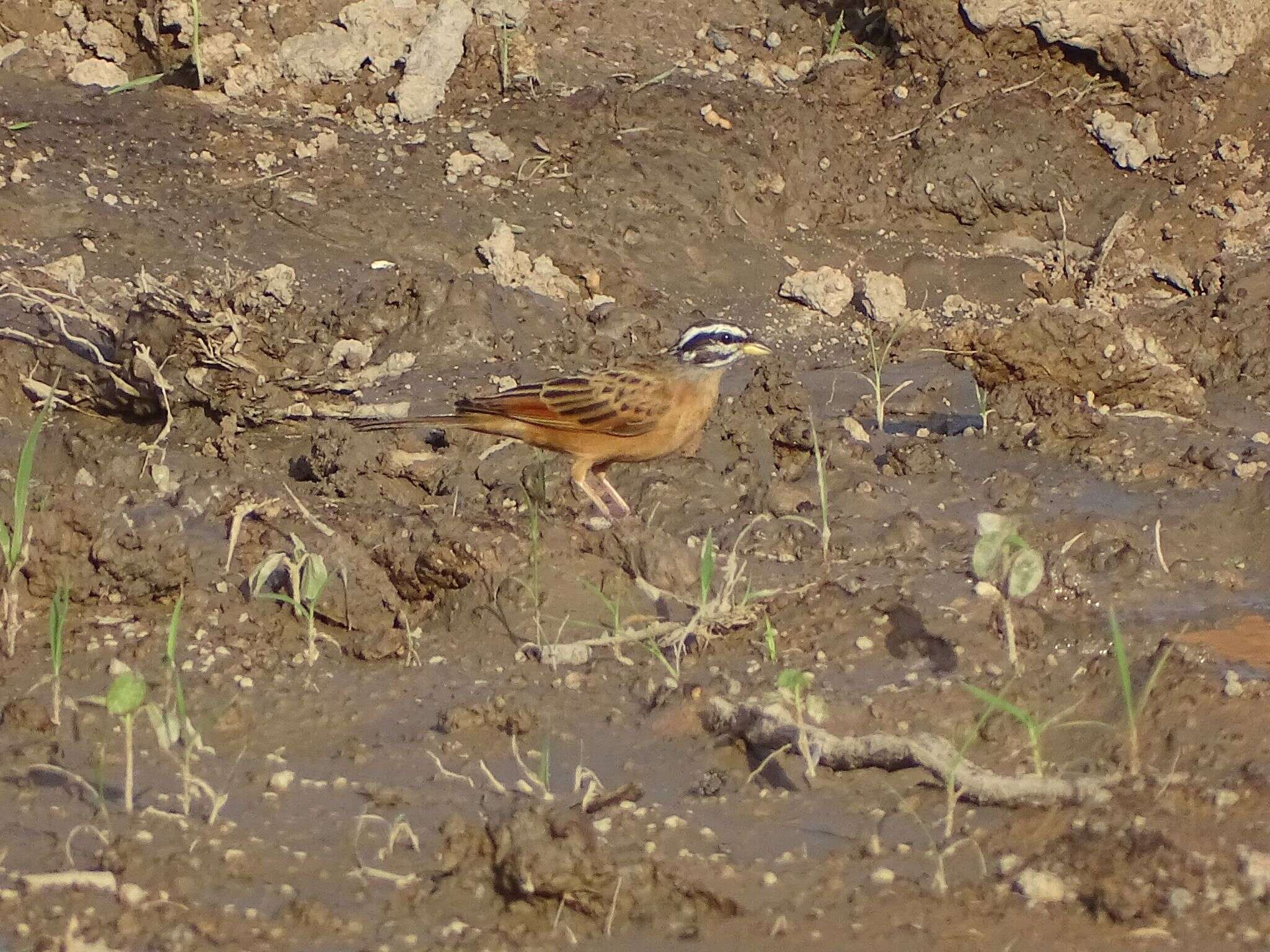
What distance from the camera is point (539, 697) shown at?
5609mm

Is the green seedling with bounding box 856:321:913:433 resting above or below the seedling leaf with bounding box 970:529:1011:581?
below

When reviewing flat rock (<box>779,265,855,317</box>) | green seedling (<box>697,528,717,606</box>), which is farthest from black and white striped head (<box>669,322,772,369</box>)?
green seedling (<box>697,528,717,606</box>)

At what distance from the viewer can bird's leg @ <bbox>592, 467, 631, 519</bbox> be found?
7.20 m

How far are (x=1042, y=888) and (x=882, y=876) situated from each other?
16.6 inches

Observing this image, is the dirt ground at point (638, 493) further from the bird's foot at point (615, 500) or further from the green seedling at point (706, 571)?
the bird's foot at point (615, 500)

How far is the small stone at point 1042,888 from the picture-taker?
420 cm

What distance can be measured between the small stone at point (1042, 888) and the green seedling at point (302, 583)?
2.57m

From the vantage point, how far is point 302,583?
5930 millimetres

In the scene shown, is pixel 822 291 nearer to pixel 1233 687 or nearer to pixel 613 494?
pixel 613 494

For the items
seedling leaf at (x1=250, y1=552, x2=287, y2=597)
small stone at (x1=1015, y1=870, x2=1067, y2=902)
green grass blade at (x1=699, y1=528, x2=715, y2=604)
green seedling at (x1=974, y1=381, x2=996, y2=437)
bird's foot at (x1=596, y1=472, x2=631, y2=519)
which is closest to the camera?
small stone at (x1=1015, y1=870, x2=1067, y2=902)

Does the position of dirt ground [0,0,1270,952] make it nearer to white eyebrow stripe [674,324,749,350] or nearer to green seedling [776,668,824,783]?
green seedling [776,668,824,783]

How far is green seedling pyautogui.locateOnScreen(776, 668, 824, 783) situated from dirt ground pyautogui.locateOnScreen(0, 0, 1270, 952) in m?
0.03

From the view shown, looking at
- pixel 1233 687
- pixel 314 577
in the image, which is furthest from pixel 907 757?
pixel 314 577

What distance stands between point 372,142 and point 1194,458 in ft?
16.8
